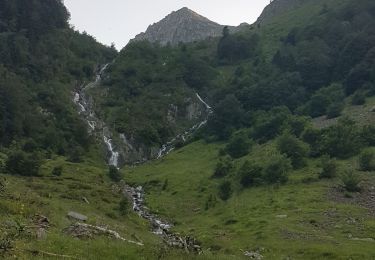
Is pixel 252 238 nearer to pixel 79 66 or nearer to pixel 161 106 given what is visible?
pixel 161 106

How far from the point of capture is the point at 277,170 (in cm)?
6900

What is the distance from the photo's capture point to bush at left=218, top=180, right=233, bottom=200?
68500mm

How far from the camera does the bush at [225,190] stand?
225 ft

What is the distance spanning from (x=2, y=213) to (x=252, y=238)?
78.3 ft

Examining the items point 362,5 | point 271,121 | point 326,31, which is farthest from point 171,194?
point 362,5

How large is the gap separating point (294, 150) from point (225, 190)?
14095 mm

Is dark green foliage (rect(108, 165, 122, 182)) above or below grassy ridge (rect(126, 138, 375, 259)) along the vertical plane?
above

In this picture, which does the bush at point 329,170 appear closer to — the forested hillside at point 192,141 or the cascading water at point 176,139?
the forested hillside at point 192,141

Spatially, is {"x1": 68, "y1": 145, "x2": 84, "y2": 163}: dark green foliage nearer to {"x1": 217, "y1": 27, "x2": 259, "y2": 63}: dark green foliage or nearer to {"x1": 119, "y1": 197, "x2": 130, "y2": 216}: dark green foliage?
{"x1": 119, "y1": 197, "x2": 130, "y2": 216}: dark green foliage

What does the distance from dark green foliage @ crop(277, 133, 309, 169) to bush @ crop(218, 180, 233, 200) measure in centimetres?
1121

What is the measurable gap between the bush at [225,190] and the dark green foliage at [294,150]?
36.8 ft

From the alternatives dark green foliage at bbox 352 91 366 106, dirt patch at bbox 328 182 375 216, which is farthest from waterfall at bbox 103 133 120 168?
dirt patch at bbox 328 182 375 216

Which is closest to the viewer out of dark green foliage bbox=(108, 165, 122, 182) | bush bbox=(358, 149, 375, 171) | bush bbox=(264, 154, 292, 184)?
bush bbox=(358, 149, 375, 171)

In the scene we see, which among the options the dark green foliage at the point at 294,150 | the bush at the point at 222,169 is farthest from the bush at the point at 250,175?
the bush at the point at 222,169
